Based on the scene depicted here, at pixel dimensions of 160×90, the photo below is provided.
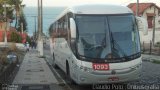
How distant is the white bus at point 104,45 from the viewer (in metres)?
14.8

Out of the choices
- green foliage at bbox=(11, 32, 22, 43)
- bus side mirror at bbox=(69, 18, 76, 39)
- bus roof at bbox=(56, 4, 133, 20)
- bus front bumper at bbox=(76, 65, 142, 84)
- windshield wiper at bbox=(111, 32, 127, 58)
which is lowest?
green foliage at bbox=(11, 32, 22, 43)

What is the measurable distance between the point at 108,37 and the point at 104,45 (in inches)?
13.2

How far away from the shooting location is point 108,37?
15250 millimetres

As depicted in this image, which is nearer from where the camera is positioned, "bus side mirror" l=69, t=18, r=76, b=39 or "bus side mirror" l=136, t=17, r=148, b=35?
"bus side mirror" l=69, t=18, r=76, b=39

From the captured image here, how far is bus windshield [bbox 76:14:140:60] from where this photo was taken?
15070 mm

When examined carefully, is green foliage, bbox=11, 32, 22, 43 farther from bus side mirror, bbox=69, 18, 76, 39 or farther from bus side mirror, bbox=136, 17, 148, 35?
bus side mirror, bbox=69, 18, 76, 39

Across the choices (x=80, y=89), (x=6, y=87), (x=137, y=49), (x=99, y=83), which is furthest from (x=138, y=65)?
(x=6, y=87)

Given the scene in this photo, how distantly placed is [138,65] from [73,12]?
3056 millimetres

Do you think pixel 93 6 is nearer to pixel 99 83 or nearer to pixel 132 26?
pixel 132 26

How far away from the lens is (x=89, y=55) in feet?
49.4

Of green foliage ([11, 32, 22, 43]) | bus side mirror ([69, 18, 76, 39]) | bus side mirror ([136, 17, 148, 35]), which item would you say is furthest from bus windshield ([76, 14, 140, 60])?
green foliage ([11, 32, 22, 43])

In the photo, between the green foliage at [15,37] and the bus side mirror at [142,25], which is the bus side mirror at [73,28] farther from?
the green foliage at [15,37]

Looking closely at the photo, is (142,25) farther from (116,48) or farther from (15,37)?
(15,37)

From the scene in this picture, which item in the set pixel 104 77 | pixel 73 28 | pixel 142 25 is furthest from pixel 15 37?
pixel 104 77
